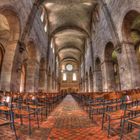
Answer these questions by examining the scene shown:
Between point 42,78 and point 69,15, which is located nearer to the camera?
point 42,78

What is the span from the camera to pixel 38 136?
2.62 meters

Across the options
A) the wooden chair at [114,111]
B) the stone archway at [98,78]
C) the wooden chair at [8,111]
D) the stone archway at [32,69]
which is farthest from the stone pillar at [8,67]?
the stone archway at [98,78]

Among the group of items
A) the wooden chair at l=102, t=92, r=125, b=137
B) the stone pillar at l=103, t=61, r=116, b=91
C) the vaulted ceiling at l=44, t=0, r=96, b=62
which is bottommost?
the wooden chair at l=102, t=92, r=125, b=137

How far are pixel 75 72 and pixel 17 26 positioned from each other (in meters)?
32.9

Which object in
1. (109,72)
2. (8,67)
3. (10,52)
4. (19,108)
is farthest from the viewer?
(109,72)

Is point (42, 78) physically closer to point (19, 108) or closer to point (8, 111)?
point (19, 108)

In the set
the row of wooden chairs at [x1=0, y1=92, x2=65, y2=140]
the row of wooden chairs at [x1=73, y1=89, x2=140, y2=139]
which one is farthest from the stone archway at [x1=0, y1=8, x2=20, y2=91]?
the row of wooden chairs at [x1=73, y1=89, x2=140, y2=139]

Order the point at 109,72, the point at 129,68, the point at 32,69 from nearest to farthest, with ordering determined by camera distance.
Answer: the point at 129,68 < the point at 109,72 < the point at 32,69

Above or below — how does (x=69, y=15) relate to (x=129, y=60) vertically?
above

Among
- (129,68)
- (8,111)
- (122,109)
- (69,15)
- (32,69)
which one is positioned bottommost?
(122,109)

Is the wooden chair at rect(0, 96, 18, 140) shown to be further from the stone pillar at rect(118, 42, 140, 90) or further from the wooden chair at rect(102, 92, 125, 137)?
the stone pillar at rect(118, 42, 140, 90)

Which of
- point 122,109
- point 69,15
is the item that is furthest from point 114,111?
point 69,15

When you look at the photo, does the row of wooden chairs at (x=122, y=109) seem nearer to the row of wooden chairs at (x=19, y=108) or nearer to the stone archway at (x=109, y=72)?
the row of wooden chairs at (x=19, y=108)

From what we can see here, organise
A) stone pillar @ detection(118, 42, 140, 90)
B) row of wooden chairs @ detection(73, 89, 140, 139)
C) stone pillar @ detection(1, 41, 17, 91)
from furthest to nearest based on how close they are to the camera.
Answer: stone pillar @ detection(118, 42, 140, 90)
stone pillar @ detection(1, 41, 17, 91)
row of wooden chairs @ detection(73, 89, 140, 139)
